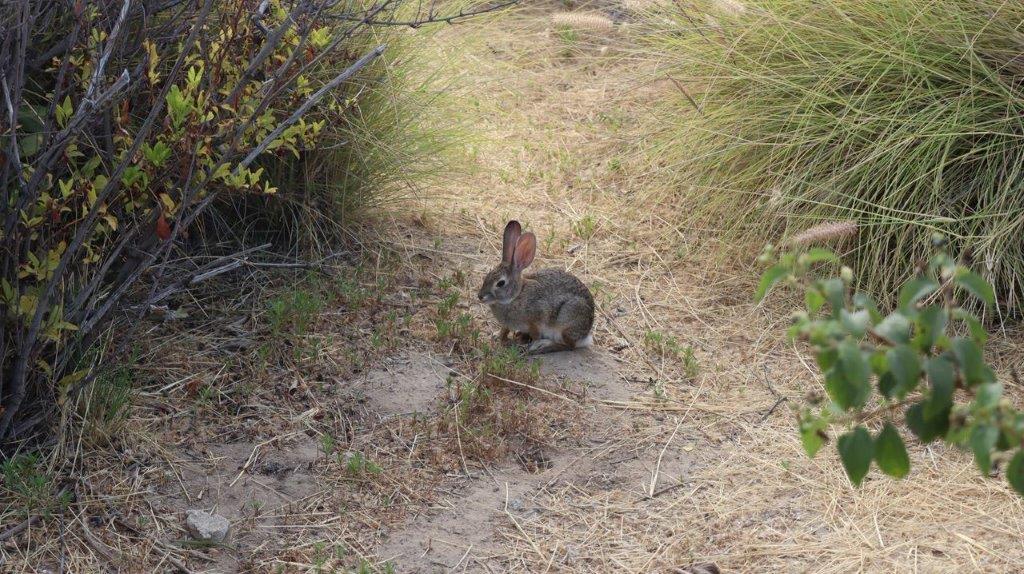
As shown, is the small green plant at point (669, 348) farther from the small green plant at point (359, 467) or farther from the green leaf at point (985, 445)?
the green leaf at point (985, 445)

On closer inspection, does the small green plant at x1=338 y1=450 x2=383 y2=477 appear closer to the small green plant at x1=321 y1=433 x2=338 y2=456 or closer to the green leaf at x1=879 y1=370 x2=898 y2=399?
the small green plant at x1=321 y1=433 x2=338 y2=456

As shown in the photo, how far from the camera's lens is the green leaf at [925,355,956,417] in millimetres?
1565

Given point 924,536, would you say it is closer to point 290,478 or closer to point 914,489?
point 914,489

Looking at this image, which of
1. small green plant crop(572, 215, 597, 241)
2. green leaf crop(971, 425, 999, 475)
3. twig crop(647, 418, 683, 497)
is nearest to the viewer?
green leaf crop(971, 425, 999, 475)

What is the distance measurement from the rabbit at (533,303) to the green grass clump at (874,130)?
108 centimetres

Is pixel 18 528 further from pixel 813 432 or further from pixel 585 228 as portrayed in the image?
pixel 585 228

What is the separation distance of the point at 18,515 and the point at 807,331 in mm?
2581

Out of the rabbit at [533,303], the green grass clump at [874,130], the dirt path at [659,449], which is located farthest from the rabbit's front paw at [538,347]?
the green grass clump at [874,130]

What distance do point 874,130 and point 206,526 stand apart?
11.1 feet

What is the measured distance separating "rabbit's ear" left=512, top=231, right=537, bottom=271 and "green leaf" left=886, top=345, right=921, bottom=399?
3.07m

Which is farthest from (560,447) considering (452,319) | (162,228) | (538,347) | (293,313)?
(162,228)

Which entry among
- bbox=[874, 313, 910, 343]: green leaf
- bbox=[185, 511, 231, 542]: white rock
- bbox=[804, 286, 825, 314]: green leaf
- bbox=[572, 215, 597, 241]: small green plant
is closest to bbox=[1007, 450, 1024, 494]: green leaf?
bbox=[874, 313, 910, 343]: green leaf

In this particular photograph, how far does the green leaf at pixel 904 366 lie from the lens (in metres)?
1.54

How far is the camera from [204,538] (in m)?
3.27
